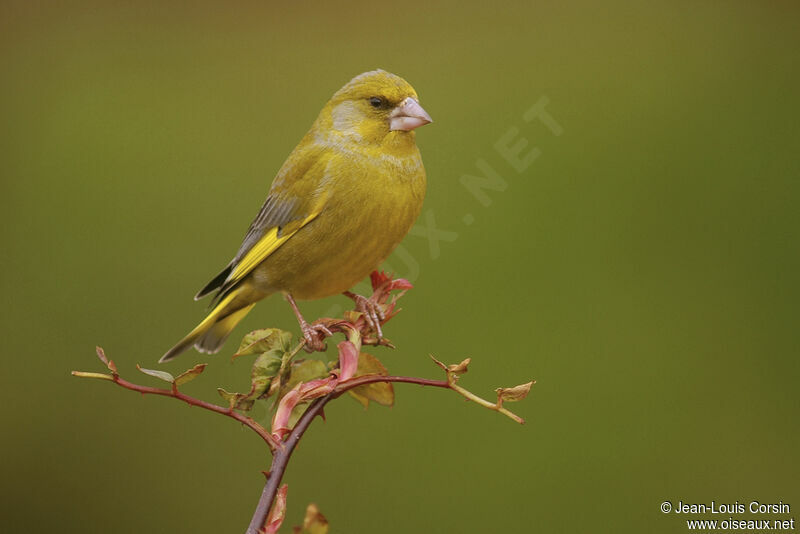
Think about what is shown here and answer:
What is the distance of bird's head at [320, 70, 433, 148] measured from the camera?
6.93 ft

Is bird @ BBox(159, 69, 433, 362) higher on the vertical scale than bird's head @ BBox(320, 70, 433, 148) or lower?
lower

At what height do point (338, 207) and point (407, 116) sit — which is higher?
point (407, 116)

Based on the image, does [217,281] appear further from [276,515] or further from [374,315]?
[276,515]

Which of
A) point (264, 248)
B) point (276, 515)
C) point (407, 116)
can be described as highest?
point (407, 116)

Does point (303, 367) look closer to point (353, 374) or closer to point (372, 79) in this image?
point (353, 374)

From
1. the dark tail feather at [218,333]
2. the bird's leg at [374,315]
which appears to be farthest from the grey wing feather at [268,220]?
the bird's leg at [374,315]

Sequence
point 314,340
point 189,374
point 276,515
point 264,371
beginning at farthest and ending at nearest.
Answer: point 314,340, point 264,371, point 189,374, point 276,515

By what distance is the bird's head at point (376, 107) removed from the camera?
211 cm

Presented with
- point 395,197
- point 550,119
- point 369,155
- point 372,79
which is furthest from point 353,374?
point 550,119

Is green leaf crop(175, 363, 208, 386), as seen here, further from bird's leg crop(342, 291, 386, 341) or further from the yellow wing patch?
the yellow wing patch

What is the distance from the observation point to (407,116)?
6.86 ft

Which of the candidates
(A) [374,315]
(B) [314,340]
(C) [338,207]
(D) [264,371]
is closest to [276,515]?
(D) [264,371]

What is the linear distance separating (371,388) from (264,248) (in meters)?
0.90

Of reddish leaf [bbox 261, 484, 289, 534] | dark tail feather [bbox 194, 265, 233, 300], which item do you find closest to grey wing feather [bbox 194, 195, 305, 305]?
dark tail feather [bbox 194, 265, 233, 300]
